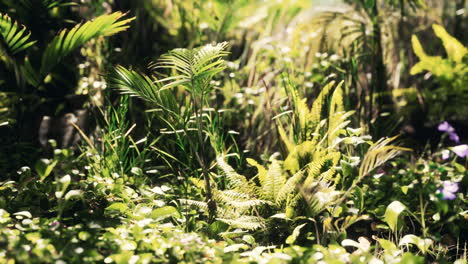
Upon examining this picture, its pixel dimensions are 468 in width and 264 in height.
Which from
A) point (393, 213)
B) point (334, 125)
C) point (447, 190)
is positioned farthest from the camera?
point (334, 125)

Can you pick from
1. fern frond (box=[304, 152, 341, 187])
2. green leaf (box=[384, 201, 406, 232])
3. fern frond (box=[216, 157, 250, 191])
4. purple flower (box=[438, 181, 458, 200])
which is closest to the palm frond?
fern frond (box=[216, 157, 250, 191])

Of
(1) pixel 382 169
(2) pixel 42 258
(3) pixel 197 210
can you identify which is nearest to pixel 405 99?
(1) pixel 382 169

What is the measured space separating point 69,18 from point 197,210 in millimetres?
1900

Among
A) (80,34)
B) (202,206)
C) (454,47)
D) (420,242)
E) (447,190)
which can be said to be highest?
(80,34)

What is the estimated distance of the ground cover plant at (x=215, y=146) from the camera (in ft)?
6.49

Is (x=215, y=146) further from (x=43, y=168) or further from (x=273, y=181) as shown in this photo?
(x=43, y=168)

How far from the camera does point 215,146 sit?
2732 millimetres

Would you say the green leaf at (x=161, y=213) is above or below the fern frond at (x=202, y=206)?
above

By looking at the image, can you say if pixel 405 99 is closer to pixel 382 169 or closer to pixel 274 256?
pixel 382 169

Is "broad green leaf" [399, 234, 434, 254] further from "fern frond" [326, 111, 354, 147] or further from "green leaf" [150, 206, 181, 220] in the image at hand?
"green leaf" [150, 206, 181, 220]

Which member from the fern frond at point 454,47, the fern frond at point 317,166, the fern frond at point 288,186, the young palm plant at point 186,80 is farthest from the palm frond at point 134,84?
the fern frond at point 454,47

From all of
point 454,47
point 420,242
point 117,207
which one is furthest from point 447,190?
point 454,47

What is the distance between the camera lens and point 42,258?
155 cm

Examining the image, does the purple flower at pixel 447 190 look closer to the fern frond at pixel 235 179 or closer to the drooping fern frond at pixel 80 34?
the fern frond at pixel 235 179
